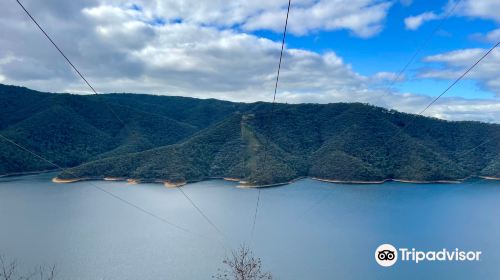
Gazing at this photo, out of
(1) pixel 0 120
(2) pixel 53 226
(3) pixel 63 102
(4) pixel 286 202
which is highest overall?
(3) pixel 63 102

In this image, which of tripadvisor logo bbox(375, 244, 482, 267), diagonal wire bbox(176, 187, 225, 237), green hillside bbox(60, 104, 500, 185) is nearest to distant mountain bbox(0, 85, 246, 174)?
green hillside bbox(60, 104, 500, 185)

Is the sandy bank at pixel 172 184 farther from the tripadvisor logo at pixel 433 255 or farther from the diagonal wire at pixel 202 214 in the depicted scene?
the tripadvisor logo at pixel 433 255

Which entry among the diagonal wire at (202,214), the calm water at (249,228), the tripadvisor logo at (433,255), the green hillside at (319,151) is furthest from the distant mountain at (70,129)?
the tripadvisor logo at (433,255)

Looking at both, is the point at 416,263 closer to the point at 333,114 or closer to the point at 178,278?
the point at 178,278

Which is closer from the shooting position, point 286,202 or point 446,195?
point 286,202

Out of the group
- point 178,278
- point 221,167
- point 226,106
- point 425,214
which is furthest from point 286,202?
point 226,106

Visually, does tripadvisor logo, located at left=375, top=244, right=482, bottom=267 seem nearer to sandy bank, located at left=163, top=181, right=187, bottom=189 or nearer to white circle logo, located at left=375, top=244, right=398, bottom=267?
white circle logo, located at left=375, top=244, right=398, bottom=267

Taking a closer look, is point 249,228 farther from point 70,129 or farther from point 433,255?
point 70,129
